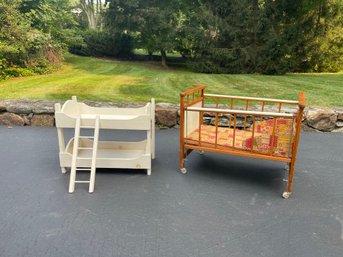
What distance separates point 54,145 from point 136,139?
1277mm

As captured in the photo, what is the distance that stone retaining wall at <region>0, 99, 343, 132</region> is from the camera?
537 centimetres

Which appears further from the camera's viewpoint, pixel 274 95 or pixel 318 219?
pixel 274 95

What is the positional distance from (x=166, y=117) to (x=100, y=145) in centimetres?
171

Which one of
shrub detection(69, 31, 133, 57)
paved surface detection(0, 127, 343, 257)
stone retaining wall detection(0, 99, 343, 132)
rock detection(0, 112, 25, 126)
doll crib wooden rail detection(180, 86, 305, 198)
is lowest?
paved surface detection(0, 127, 343, 257)

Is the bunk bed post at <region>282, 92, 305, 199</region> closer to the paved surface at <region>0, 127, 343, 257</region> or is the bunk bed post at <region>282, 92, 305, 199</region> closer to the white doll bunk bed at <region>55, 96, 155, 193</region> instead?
the paved surface at <region>0, 127, 343, 257</region>

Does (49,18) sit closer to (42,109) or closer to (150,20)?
(150,20)

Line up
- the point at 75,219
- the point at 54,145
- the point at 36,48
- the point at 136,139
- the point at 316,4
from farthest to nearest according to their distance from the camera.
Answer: the point at 316,4
the point at 36,48
the point at 136,139
the point at 54,145
the point at 75,219

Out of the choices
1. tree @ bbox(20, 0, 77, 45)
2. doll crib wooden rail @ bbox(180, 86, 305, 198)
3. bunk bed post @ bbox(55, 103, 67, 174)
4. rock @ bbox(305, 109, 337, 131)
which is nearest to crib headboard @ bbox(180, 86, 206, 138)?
doll crib wooden rail @ bbox(180, 86, 305, 198)

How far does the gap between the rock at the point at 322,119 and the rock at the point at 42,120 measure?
4.67m

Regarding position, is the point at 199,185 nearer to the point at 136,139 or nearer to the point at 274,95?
the point at 136,139

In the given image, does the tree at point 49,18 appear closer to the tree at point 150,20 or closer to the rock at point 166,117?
the tree at point 150,20

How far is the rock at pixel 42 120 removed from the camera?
5559mm

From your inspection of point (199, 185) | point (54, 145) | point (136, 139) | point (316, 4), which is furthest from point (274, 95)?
point (316, 4)

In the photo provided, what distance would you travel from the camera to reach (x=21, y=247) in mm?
2312
